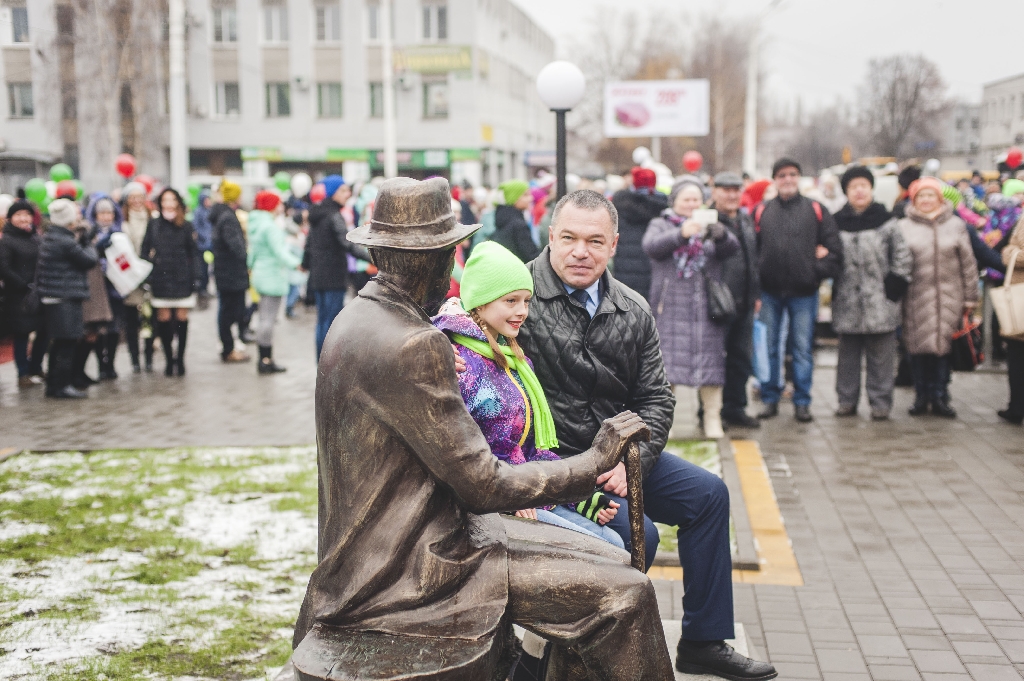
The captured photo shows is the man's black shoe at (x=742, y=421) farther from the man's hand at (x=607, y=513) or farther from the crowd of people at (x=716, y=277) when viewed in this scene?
the man's hand at (x=607, y=513)

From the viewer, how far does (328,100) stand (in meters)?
45.4

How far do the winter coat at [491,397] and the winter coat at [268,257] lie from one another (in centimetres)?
844

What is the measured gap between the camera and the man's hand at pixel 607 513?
12.1ft

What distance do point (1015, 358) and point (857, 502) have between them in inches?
114

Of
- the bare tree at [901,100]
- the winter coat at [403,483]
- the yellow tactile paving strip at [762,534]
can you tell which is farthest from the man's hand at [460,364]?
the bare tree at [901,100]

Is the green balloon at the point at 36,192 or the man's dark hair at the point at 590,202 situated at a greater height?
the green balloon at the point at 36,192

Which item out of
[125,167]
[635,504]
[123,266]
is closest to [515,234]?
[123,266]

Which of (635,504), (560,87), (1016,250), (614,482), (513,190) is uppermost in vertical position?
(560,87)

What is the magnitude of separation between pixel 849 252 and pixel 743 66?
54.5 m

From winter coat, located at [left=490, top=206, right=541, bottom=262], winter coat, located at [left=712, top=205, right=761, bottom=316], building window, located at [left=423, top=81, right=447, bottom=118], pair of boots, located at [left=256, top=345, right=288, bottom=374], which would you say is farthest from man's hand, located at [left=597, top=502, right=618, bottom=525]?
building window, located at [left=423, top=81, right=447, bottom=118]

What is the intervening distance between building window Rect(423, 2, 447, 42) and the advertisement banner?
948 centimetres

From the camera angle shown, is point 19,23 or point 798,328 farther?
point 19,23

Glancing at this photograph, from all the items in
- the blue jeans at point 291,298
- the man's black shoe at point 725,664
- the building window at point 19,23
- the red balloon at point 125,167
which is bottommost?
the man's black shoe at point 725,664

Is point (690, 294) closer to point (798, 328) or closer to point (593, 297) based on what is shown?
point (798, 328)
